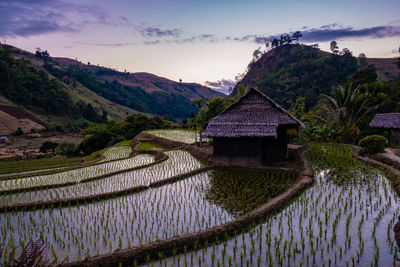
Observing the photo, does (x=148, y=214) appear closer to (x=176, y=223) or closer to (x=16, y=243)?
(x=176, y=223)

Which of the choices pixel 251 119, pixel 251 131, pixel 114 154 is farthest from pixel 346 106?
pixel 114 154

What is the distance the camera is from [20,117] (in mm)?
47625

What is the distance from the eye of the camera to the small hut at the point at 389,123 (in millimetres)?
Answer: 15174

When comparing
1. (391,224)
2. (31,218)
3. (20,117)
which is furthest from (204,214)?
(20,117)

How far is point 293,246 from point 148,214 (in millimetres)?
3339

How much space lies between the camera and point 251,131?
34.3 feet

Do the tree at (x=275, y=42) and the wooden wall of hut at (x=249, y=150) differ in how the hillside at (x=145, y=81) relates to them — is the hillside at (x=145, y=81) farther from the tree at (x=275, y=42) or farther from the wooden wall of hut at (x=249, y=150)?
the wooden wall of hut at (x=249, y=150)

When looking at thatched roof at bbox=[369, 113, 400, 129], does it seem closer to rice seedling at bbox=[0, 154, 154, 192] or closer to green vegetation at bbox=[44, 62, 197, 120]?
rice seedling at bbox=[0, 154, 154, 192]

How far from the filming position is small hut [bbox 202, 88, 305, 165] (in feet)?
34.9

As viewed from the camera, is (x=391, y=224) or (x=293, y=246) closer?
(x=293, y=246)

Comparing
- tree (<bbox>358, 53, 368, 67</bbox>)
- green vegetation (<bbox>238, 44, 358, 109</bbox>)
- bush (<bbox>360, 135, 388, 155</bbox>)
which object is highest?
tree (<bbox>358, 53, 368, 67</bbox>)

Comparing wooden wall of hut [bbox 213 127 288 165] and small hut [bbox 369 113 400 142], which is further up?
small hut [bbox 369 113 400 142]

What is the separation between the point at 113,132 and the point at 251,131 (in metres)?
24.9

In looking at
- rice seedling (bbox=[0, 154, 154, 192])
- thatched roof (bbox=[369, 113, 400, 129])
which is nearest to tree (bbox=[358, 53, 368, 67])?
thatched roof (bbox=[369, 113, 400, 129])
